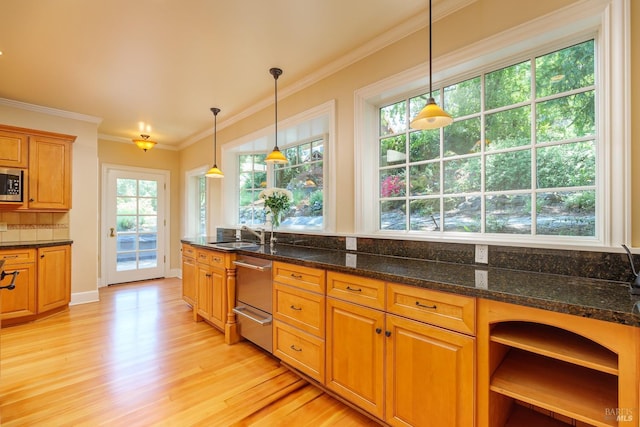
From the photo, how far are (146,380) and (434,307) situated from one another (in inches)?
83.3

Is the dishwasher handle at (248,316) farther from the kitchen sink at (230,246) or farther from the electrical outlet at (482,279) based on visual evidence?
the electrical outlet at (482,279)

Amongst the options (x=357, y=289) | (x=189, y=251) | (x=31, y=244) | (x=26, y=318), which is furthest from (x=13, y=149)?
(x=357, y=289)

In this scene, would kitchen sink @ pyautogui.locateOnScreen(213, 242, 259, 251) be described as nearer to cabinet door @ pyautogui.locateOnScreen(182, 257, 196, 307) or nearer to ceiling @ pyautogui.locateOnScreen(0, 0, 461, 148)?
cabinet door @ pyautogui.locateOnScreen(182, 257, 196, 307)

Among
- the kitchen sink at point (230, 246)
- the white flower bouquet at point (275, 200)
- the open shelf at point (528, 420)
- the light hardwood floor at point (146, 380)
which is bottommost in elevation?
the light hardwood floor at point (146, 380)

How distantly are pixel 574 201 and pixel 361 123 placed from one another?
1518 millimetres

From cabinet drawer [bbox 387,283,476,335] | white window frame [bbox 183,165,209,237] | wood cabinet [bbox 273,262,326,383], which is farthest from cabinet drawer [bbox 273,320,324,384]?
white window frame [bbox 183,165,209,237]

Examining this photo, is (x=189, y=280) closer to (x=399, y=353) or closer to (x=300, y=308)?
(x=300, y=308)

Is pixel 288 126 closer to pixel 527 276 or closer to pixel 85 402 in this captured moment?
pixel 527 276

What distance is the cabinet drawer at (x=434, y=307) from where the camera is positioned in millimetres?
1296

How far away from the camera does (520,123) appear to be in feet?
5.96

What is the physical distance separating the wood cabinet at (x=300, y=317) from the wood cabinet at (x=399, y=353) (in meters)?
0.08

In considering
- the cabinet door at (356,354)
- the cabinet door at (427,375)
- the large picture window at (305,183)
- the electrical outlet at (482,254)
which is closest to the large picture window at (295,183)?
the large picture window at (305,183)

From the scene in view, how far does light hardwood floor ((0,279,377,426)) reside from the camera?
1771 mm

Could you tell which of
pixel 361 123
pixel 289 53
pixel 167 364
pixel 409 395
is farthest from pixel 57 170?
pixel 409 395
